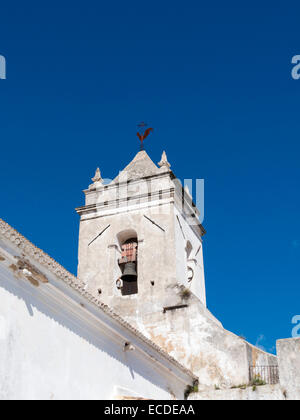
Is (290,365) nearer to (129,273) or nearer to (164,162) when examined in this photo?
(129,273)

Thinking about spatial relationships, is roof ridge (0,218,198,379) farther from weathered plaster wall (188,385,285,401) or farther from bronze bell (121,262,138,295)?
bronze bell (121,262,138,295)

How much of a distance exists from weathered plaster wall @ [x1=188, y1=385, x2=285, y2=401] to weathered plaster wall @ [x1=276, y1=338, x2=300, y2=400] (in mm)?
194

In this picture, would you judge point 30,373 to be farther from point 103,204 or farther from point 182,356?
point 103,204

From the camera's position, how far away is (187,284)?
15914mm

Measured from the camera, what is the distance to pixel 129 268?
50.7 feet

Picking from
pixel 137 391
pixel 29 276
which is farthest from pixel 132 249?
pixel 29 276

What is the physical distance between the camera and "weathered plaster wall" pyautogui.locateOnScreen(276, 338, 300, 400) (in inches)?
475

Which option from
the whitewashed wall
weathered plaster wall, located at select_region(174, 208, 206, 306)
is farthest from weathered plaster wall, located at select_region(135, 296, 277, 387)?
the whitewashed wall

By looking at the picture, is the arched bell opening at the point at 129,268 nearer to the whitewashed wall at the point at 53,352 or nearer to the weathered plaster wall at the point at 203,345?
the weathered plaster wall at the point at 203,345

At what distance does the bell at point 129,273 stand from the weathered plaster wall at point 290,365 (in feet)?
14.4

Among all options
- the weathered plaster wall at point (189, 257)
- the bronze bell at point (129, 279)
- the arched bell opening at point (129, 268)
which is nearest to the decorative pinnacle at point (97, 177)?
the arched bell opening at point (129, 268)

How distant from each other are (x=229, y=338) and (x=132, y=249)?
382 cm

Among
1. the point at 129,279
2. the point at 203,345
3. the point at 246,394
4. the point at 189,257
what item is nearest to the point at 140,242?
the point at 129,279
